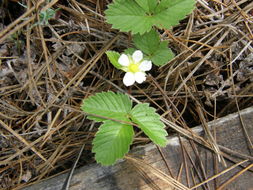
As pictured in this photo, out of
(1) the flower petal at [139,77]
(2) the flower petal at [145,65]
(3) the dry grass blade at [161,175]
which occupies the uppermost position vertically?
(2) the flower petal at [145,65]

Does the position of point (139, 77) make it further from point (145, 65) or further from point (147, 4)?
point (147, 4)

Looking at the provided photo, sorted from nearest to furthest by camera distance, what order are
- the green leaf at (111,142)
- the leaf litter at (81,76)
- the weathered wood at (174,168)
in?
the green leaf at (111,142)
the weathered wood at (174,168)
the leaf litter at (81,76)

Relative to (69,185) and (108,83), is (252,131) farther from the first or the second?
(69,185)

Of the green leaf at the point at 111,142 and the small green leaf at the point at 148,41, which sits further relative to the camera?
the small green leaf at the point at 148,41

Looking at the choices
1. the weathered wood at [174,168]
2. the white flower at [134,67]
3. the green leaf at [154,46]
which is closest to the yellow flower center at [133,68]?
the white flower at [134,67]

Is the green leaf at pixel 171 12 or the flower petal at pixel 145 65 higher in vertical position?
the green leaf at pixel 171 12

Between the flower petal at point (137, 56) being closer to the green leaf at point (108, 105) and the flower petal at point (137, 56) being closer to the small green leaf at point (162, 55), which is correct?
the small green leaf at point (162, 55)

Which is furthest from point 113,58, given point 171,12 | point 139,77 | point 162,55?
point 171,12

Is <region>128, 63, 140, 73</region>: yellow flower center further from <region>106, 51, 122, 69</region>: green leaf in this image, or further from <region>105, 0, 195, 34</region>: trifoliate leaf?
<region>105, 0, 195, 34</region>: trifoliate leaf
